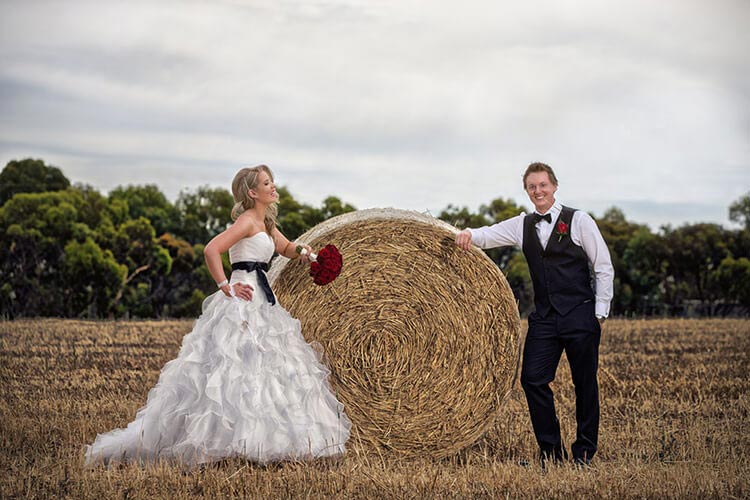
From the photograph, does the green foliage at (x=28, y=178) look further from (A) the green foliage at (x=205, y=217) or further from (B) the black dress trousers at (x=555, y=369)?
(B) the black dress trousers at (x=555, y=369)

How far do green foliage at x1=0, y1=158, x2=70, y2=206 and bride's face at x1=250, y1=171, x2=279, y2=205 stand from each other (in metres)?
32.4

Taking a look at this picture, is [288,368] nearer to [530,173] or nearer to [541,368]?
[541,368]

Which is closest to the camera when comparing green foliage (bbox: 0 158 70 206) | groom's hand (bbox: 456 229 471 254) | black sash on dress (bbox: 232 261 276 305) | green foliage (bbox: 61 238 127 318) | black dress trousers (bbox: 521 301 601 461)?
black dress trousers (bbox: 521 301 601 461)

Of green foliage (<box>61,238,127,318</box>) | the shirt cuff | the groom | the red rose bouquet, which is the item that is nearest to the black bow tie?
the groom

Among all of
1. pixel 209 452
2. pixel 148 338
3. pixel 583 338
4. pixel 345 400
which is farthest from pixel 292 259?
pixel 148 338

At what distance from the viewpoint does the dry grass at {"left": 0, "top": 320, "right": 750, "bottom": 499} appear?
5.32 metres

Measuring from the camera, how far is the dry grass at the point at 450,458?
17.5ft

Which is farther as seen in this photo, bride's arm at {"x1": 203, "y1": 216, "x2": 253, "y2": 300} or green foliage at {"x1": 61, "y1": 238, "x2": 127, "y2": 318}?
green foliage at {"x1": 61, "y1": 238, "x2": 127, "y2": 318}

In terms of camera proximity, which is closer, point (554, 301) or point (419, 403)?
point (554, 301)

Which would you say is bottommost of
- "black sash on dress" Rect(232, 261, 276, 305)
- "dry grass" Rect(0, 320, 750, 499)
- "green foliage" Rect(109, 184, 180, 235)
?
"dry grass" Rect(0, 320, 750, 499)

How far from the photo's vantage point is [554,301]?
246 inches

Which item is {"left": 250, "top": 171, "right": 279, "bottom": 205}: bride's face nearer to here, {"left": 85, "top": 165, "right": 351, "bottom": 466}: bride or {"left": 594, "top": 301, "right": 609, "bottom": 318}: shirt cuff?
{"left": 85, "top": 165, "right": 351, "bottom": 466}: bride

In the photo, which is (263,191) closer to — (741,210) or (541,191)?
(541,191)

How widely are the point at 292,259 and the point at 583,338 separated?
214 cm
